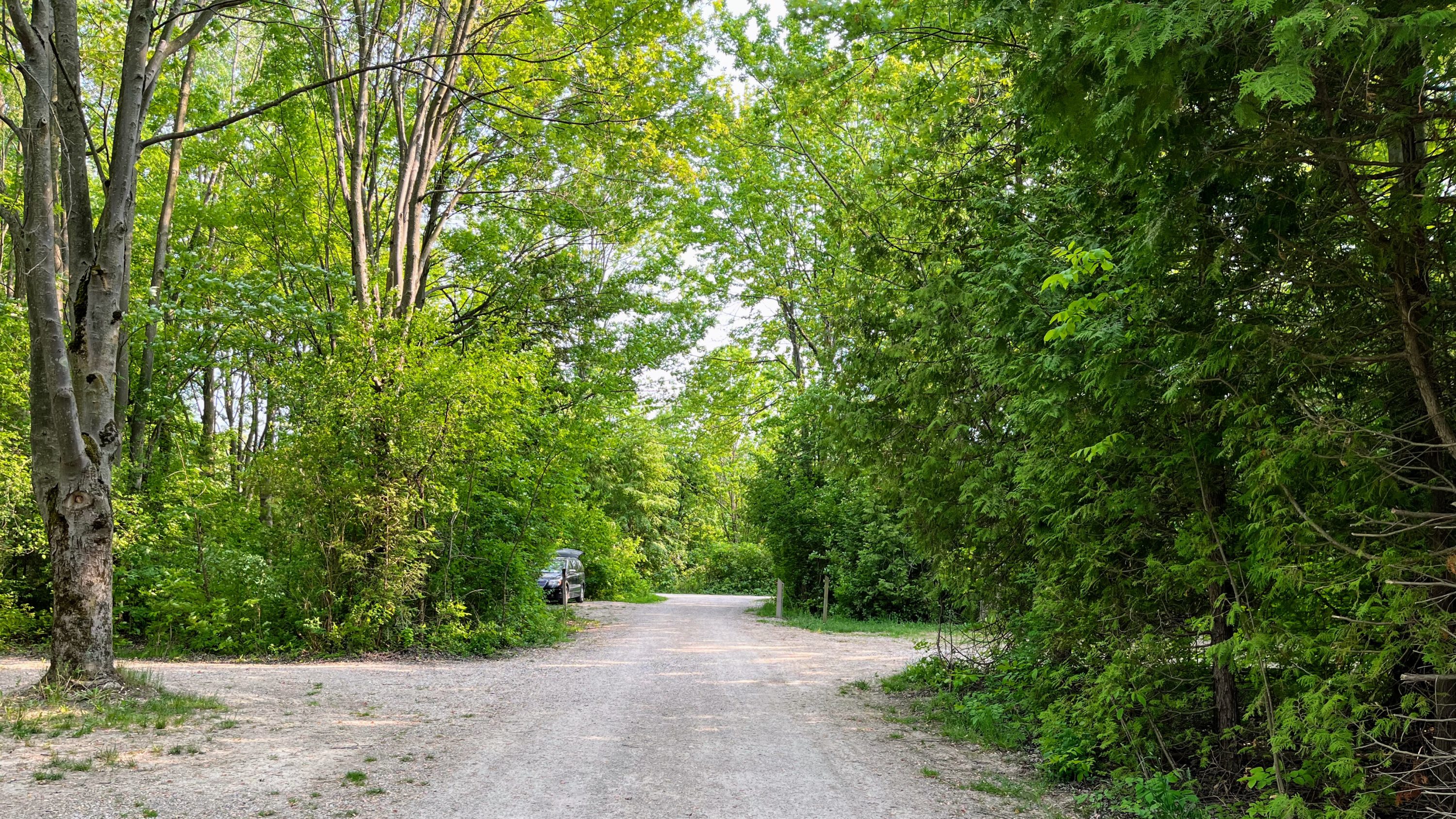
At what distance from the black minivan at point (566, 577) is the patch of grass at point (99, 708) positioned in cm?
1309

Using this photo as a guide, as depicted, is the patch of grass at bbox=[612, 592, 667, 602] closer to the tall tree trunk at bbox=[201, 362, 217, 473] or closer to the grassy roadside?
the grassy roadside

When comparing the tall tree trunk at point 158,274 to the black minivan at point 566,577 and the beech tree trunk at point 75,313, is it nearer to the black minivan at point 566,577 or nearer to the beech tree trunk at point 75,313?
the beech tree trunk at point 75,313

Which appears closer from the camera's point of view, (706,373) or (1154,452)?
(1154,452)

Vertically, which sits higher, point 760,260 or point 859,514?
point 760,260

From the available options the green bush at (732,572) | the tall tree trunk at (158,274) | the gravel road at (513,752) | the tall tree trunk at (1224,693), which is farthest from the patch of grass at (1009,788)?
the green bush at (732,572)

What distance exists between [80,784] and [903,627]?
1575 centimetres

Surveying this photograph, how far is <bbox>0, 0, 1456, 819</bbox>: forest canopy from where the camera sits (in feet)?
11.6

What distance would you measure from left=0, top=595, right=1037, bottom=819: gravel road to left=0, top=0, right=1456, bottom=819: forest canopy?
1211 millimetres

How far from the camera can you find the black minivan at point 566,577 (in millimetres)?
21984

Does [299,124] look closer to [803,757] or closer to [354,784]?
[354,784]

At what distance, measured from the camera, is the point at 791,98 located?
980 cm

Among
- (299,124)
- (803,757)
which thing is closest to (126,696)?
(803,757)

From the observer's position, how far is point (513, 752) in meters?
6.08

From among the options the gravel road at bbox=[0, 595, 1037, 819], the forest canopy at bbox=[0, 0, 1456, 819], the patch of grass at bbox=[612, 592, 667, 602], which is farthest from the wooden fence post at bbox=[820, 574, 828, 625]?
the patch of grass at bbox=[612, 592, 667, 602]
